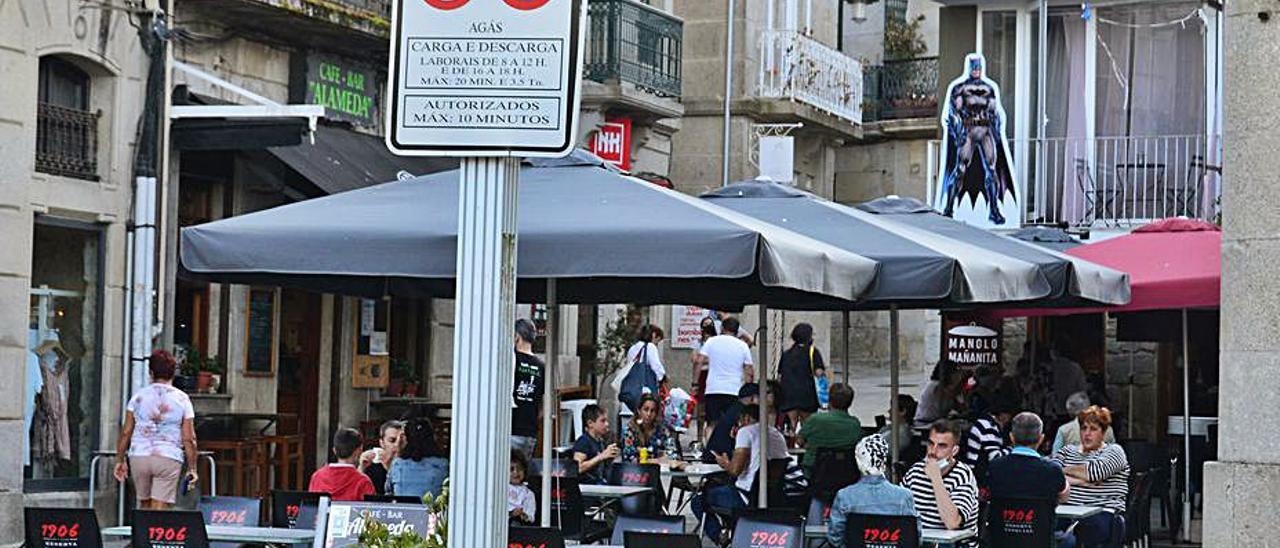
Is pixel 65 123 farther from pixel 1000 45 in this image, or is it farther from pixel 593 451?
pixel 1000 45

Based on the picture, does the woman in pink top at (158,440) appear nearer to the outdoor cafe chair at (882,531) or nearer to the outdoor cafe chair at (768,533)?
the outdoor cafe chair at (768,533)

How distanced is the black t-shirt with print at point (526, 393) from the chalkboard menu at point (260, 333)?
4.44 m

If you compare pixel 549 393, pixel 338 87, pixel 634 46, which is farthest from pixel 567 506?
pixel 634 46

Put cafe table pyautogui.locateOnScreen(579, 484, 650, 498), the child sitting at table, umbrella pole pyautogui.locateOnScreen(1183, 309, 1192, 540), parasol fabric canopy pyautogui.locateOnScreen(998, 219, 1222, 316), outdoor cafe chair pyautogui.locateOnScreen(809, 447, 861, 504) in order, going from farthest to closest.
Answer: umbrella pole pyautogui.locateOnScreen(1183, 309, 1192, 540) → parasol fabric canopy pyautogui.locateOnScreen(998, 219, 1222, 316) → outdoor cafe chair pyautogui.locateOnScreen(809, 447, 861, 504) → cafe table pyautogui.locateOnScreen(579, 484, 650, 498) → the child sitting at table

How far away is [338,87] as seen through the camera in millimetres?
A: 19875

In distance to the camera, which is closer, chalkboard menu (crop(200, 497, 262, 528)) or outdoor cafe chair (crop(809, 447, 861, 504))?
chalkboard menu (crop(200, 497, 262, 528))

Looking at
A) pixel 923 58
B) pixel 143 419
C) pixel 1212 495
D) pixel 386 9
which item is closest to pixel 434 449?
pixel 143 419

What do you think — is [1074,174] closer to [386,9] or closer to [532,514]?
[386,9]

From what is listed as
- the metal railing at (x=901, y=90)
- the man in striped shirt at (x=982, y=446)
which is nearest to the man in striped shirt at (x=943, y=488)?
the man in striped shirt at (x=982, y=446)

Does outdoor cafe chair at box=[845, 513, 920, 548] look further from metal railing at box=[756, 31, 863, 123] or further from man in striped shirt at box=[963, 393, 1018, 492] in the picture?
metal railing at box=[756, 31, 863, 123]

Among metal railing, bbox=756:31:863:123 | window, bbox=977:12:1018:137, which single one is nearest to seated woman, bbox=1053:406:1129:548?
window, bbox=977:12:1018:137

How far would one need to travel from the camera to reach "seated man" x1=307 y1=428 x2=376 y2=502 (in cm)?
1160

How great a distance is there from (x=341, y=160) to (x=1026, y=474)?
8495 mm

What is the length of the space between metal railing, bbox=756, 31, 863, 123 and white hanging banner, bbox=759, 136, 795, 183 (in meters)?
2.19
